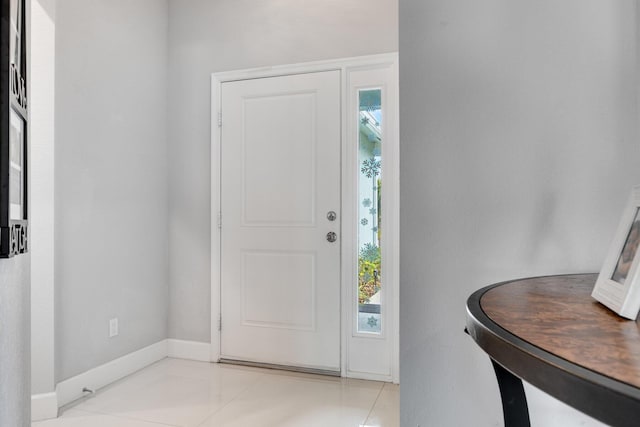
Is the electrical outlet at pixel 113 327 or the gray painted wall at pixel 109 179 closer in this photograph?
the gray painted wall at pixel 109 179

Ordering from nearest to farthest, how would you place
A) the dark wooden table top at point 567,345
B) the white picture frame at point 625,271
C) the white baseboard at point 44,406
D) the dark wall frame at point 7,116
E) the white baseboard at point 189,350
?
the dark wooden table top at point 567,345 → the white picture frame at point 625,271 → the dark wall frame at point 7,116 → the white baseboard at point 44,406 → the white baseboard at point 189,350

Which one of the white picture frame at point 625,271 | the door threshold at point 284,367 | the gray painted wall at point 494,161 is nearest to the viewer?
the white picture frame at point 625,271

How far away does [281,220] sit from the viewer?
2902mm

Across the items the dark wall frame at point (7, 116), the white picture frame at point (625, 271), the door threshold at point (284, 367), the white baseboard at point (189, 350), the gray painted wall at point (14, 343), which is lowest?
the door threshold at point (284, 367)

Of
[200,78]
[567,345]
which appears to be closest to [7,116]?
[567,345]

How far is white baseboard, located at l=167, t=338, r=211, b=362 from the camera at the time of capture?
9.96 feet

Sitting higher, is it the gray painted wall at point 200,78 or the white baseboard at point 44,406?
the gray painted wall at point 200,78

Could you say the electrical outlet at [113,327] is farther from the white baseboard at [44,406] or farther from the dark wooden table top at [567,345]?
the dark wooden table top at [567,345]

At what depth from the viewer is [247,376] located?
275cm

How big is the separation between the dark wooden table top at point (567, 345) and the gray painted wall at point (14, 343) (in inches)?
44.4

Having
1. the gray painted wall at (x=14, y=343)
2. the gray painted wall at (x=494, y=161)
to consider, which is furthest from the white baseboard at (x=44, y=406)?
the gray painted wall at (x=494, y=161)

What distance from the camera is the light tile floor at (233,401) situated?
2.12 meters

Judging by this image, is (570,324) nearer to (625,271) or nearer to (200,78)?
(625,271)

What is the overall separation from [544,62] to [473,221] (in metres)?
0.49
